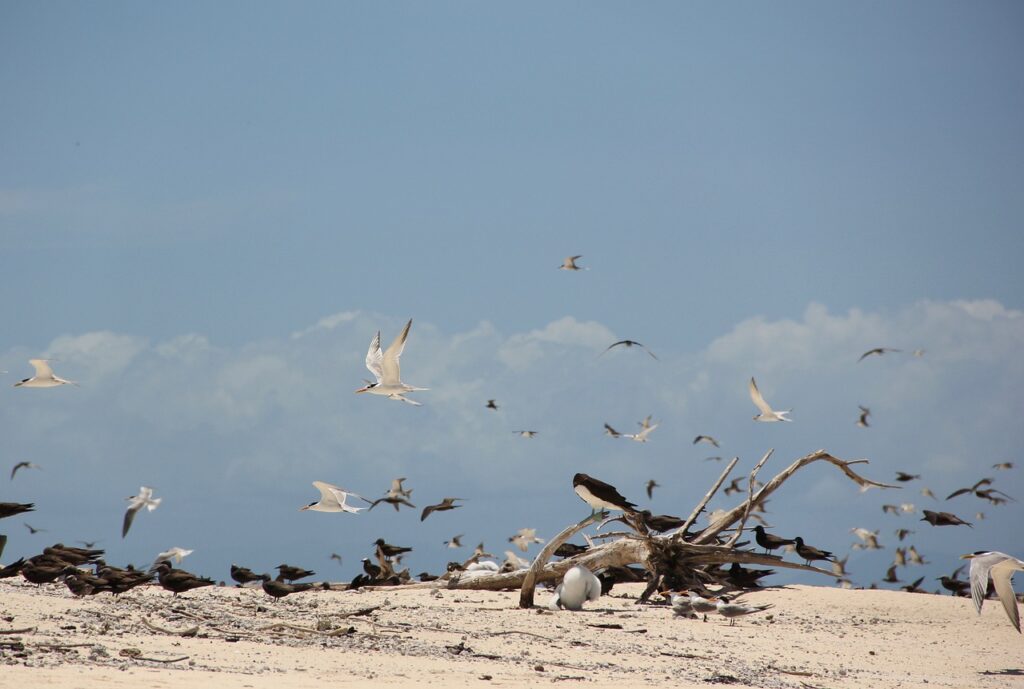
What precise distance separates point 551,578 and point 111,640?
7729mm

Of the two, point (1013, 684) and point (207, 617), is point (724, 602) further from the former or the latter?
point (207, 617)

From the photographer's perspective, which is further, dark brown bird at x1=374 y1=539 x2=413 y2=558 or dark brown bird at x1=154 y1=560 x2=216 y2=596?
dark brown bird at x1=374 y1=539 x2=413 y2=558

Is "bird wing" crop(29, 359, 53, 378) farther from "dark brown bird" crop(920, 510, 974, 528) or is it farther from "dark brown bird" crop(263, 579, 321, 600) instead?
"dark brown bird" crop(920, 510, 974, 528)

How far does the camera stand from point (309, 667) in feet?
29.4

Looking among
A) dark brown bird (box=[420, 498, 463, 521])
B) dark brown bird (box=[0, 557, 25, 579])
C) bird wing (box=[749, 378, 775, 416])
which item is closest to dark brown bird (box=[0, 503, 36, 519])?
dark brown bird (box=[0, 557, 25, 579])

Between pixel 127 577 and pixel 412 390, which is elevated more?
pixel 412 390

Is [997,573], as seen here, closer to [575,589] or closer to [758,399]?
[575,589]

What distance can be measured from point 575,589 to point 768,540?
10.0ft

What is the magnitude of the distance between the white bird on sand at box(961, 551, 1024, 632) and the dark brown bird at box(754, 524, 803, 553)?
4.41 m

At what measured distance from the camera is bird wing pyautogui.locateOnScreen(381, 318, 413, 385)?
14.8 metres

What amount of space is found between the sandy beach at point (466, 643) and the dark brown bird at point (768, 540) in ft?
3.70

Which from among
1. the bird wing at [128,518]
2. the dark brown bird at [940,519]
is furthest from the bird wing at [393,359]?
the dark brown bird at [940,519]

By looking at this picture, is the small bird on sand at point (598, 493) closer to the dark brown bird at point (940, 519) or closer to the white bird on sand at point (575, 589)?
the white bird on sand at point (575, 589)

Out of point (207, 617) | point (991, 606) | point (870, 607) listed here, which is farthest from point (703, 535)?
point (207, 617)
